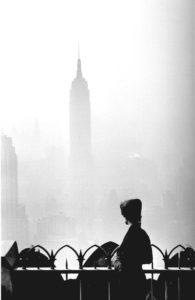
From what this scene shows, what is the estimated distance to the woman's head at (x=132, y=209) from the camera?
3313 mm

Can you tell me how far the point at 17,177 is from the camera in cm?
11456

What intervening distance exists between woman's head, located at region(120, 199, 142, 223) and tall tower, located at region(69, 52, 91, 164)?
4509 inches

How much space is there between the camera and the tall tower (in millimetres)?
119188

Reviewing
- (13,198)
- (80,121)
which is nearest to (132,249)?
(13,198)

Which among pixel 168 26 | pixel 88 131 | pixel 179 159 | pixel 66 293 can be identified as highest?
pixel 168 26

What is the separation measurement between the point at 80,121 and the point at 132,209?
119m

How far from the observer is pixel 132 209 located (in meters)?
3.33

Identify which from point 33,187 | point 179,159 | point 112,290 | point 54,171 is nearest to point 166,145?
point 179,159

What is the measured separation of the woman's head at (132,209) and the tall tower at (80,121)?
115m

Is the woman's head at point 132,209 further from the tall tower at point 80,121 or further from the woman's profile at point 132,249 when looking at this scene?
the tall tower at point 80,121

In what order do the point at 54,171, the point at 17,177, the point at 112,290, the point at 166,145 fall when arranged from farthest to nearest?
the point at 166,145 < the point at 54,171 < the point at 17,177 < the point at 112,290

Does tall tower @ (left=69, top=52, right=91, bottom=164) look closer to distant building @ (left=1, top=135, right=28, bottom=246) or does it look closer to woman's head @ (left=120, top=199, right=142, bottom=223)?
distant building @ (left=1, top=135, right=28, bottom=246)

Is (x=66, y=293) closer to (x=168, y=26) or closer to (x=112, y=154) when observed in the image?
(x=112, y=154)

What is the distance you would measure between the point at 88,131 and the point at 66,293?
393ft
